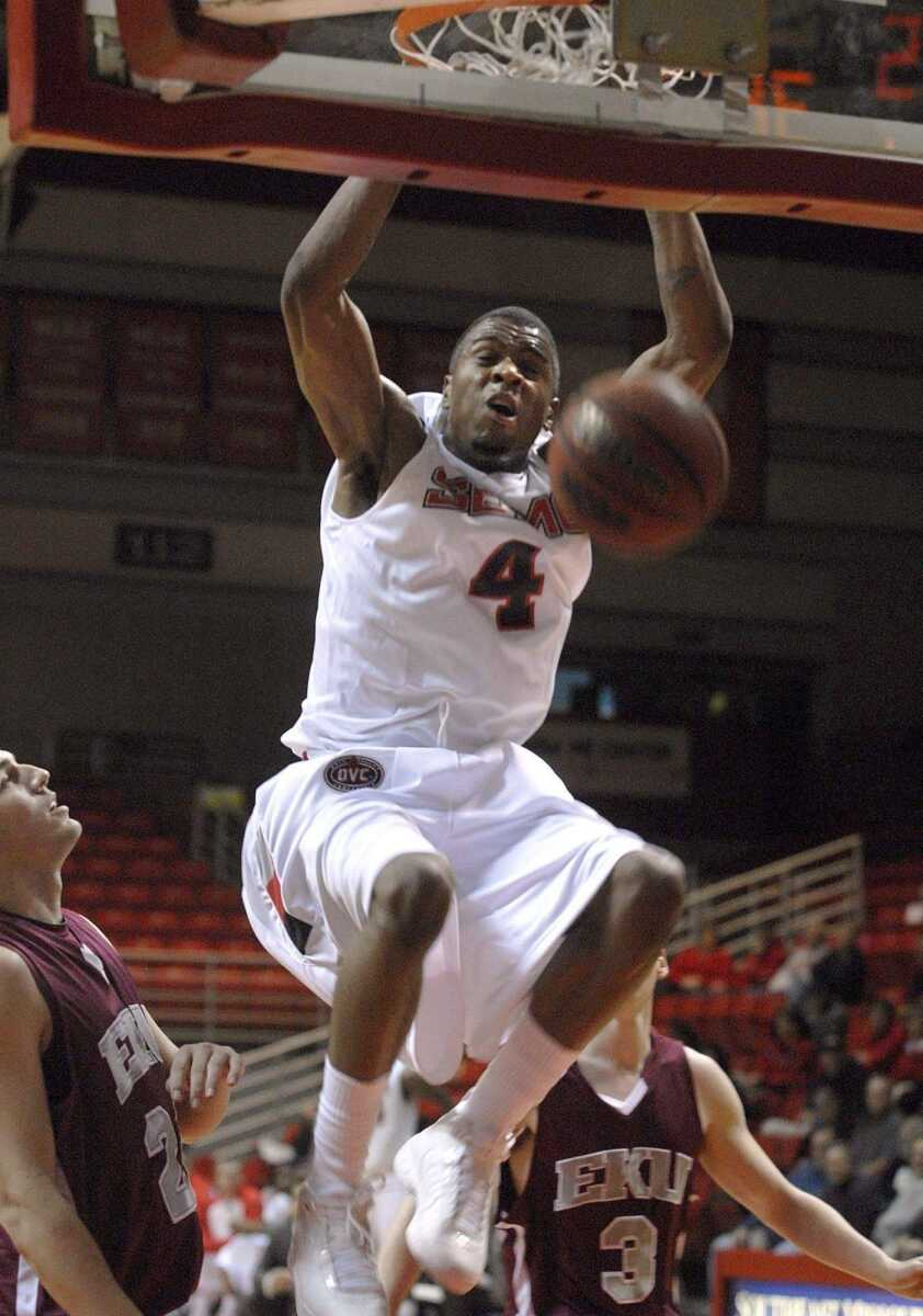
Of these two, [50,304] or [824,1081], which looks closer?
[824,1081]

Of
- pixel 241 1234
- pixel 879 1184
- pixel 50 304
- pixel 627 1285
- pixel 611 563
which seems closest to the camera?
pixel 627 1285

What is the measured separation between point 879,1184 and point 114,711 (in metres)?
10.8

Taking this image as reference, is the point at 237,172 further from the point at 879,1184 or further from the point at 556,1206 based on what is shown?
the point at 556,1206

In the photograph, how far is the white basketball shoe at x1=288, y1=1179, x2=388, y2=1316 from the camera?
331 cm

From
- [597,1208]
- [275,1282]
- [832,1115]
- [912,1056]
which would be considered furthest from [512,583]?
[912,1056]

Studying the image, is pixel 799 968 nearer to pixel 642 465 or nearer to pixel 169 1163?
pixel 169 1163

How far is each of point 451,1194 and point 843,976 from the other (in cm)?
932

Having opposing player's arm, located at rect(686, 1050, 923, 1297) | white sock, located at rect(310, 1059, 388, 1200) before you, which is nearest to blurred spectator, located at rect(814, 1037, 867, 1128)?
opposing player's arm, located at rect(686, 1050, 923, 1297)

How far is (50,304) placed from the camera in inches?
608

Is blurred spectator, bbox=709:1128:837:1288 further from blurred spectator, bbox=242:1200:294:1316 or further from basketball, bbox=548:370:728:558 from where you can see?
basketball, bbox=548:370:728:558

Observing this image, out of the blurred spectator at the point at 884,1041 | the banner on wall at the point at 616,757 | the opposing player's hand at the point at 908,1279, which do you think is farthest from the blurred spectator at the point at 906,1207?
the banner on wall at the point at 616,757

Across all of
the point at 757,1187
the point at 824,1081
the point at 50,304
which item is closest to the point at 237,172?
the point at 50,304

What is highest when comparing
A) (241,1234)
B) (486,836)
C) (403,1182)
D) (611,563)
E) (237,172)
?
(237,172)

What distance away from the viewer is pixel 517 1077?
3.58 m
